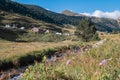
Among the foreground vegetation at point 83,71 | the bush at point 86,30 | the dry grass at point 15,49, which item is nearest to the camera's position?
the foreground vegetation at point 83,71

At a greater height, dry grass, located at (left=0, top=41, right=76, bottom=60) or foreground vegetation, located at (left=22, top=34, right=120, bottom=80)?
foreground vegetation, located at (left=22, top=34, right=120, bottom=80)

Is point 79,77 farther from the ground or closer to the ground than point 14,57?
farther from the ground

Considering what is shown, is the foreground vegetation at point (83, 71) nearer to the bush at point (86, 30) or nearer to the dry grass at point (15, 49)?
the dry grass at point (15, 49)

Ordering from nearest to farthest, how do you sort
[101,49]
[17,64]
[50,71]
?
[50,71] → [101,49] → [17,64]

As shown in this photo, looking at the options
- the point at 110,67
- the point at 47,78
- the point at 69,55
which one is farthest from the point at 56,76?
the point at 69,55

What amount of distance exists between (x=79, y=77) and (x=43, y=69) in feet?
4.22

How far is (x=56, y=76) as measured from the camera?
9211mm

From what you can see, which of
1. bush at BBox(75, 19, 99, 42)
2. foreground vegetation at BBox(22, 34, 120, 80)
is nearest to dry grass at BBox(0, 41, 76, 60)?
foreground vegetation at BBox(22, 34, 120, 80)

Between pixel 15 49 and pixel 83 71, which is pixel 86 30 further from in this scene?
pixel 83 71

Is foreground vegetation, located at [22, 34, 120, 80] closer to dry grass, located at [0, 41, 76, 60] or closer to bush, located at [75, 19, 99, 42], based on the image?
dry grass, located at [0, 41, 76, 60]

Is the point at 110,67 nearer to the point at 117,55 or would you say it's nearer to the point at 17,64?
the point at 117,55

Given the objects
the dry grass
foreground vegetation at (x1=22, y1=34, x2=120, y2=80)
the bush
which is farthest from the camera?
the bush

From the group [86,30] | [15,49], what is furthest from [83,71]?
[86,30]

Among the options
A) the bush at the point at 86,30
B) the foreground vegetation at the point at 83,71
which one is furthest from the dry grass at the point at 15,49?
the bush at the point at 86,30
